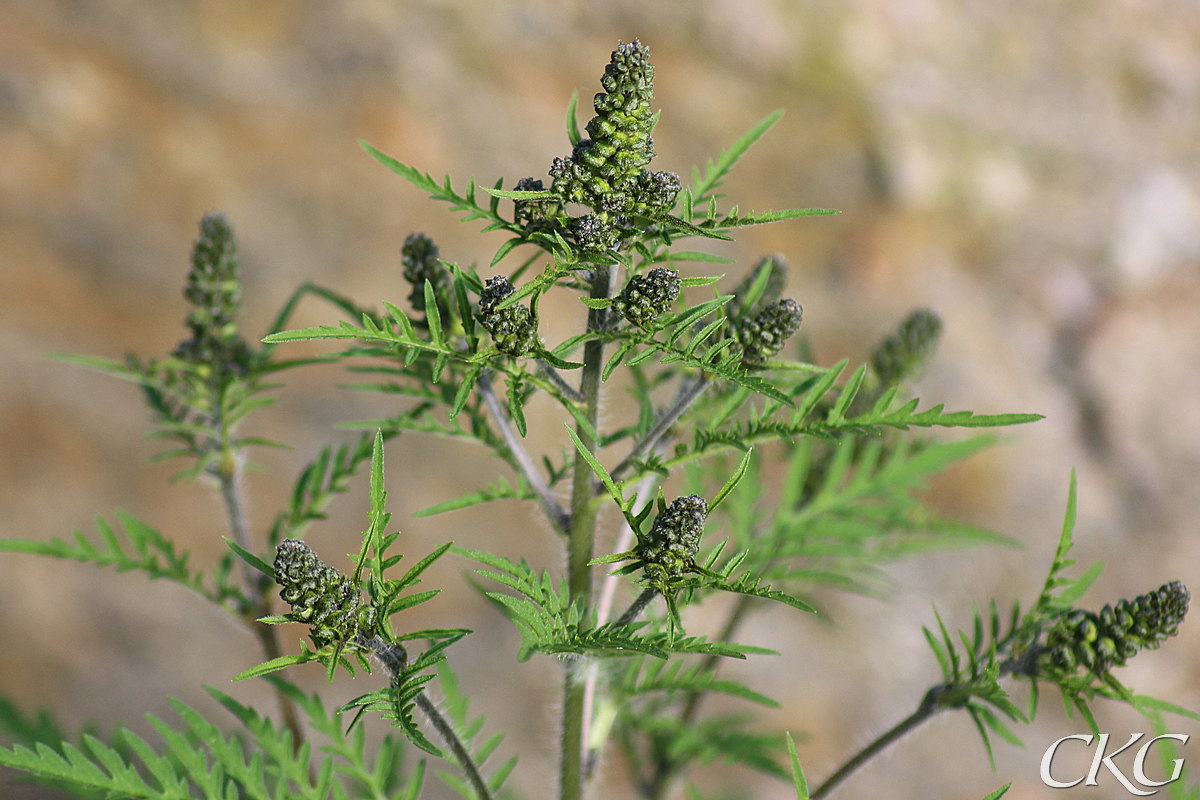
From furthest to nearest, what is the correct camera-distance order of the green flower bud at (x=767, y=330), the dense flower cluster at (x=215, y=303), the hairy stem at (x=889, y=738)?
the dense flower cluster at (x=215, y=303) < the hairy stem at (x=889, y=738) < the green flower bud at (x=767, y=330)

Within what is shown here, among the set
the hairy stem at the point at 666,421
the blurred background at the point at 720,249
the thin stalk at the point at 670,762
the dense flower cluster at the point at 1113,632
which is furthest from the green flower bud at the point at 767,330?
the blurred background at the point at 720,249

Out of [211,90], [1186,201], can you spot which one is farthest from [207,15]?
[1186,201]

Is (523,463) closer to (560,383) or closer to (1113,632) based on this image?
(560,383)

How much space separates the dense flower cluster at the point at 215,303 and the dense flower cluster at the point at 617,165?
0.44m

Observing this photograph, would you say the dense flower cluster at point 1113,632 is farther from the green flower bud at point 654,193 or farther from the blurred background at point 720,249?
the blurred background at point 720,249

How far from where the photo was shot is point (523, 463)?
699 mm

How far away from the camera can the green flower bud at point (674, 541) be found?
0.54 meters

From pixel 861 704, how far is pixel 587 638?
199 cm

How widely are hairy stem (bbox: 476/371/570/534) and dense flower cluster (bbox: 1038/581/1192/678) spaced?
0.38 metres

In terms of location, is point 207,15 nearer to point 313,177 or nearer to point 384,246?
point 313,177

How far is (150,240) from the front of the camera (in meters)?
2.49

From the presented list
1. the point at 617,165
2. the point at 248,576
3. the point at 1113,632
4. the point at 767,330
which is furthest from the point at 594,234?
the point at 248,576

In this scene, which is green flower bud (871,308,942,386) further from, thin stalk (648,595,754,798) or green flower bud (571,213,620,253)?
green flower bud (571,213,620,253)

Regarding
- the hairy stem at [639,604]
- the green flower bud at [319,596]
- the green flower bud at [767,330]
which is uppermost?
the green flower bud at [767,330]
